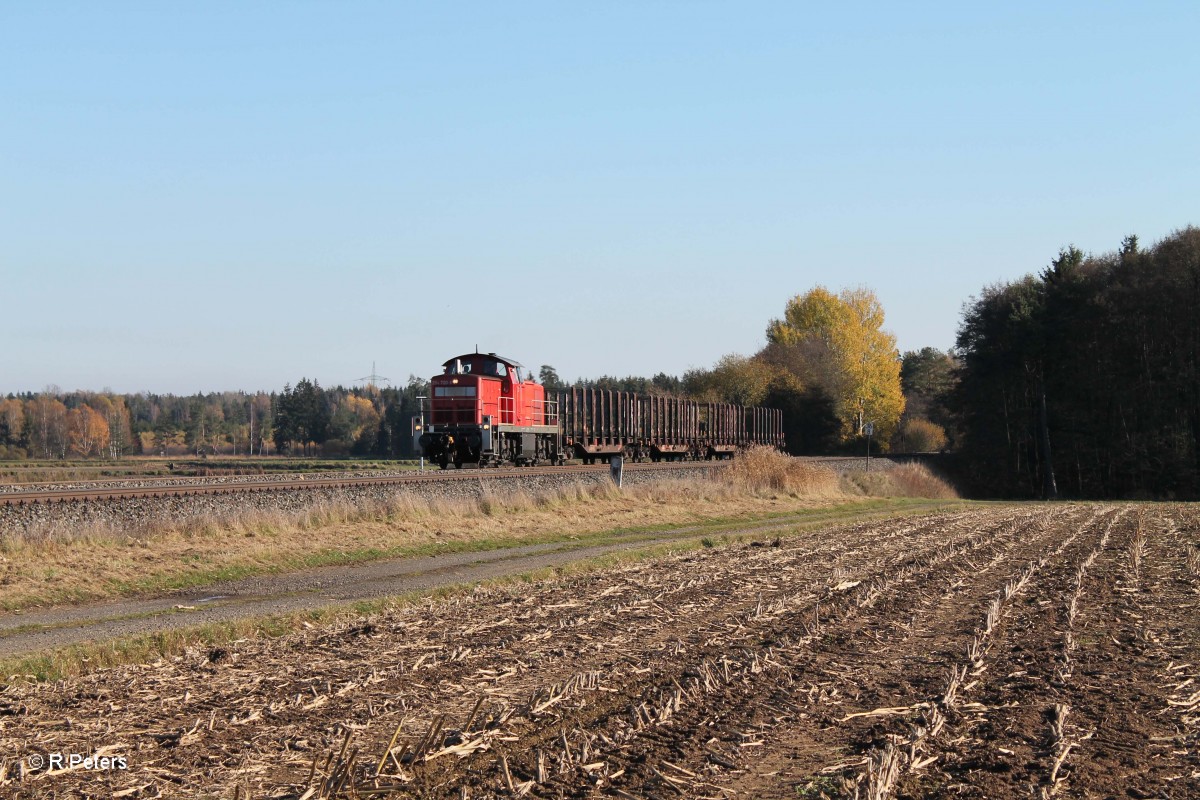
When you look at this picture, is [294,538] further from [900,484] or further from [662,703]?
[900,484]

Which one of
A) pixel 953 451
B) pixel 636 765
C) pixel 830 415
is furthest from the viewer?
pixel 830 415

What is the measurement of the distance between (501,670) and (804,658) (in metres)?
2.77

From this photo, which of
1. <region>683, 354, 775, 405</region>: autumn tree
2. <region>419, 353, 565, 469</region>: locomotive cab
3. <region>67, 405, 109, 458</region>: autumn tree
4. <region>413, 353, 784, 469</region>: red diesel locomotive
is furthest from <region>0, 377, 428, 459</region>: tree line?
<region>419, 353, 565, 469</region>: locomotive cab

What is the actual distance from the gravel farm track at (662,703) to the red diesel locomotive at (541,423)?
2290 cm

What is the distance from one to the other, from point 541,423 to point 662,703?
34452 millimetres

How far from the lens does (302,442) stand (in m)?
128

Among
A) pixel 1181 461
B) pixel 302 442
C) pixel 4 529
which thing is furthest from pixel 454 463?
pixel 302 442

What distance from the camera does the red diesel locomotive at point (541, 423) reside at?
119ft

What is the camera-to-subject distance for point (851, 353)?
84.4 m

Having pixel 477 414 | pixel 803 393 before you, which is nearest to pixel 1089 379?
pixel 803 393

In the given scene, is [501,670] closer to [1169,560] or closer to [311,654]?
[311,654]

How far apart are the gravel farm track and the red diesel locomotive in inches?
902

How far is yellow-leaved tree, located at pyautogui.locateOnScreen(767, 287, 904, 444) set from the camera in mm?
82375

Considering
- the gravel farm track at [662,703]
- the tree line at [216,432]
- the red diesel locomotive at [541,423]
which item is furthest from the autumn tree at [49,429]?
the gravel farm track at [662,703]
